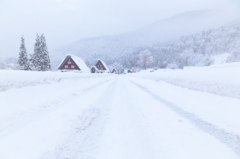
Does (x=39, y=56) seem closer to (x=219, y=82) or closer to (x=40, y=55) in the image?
(x=40, y=55)

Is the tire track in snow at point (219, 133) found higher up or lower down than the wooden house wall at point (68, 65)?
lower down

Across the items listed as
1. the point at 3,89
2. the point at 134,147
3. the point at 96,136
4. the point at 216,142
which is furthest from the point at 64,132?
the point at 3,89

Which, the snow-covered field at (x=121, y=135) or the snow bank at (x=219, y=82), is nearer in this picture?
the snow-covered field at (x=121, y=135)

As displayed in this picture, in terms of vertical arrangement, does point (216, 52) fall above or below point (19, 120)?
above

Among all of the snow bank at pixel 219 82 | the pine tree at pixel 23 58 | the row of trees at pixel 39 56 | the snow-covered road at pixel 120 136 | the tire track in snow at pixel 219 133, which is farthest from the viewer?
the row of trees at pixel 39 56

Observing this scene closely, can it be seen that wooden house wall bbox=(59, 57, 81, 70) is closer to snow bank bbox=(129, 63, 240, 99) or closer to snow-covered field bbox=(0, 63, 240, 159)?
snow-covered field bbox=(0, 63, 240, 159)

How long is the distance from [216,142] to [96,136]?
7.01 feet

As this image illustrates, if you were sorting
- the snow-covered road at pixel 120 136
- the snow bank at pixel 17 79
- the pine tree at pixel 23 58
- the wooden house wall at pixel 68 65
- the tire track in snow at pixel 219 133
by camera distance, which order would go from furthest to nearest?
the wooden house wall at pixel 68 65 → the pine tree at pixel 23 58 → the snow bank at pixel 17 79 → the tire track in snow at pixel 219 133 → the snow-covered road at pixel 120 136

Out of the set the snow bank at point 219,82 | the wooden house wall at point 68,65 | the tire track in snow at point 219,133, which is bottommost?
the tire track in snow at point 219,133

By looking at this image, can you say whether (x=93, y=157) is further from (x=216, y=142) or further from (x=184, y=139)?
(x=216, y=142)

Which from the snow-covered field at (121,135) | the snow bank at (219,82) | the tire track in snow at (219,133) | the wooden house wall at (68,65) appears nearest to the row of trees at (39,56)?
the wooden house wall at (68,65)

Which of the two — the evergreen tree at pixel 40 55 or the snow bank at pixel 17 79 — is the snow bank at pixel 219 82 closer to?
the snow bank at pixel 17 79

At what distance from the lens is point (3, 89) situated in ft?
14.3

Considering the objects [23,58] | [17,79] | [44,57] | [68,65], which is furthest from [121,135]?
[68,65]
